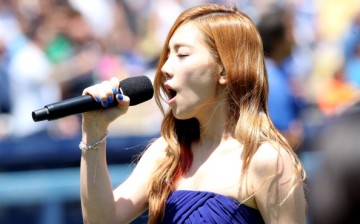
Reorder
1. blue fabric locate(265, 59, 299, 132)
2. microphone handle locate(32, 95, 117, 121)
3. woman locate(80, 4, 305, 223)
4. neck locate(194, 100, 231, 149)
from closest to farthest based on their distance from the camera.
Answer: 1. microphone handle locate(32, 95, 117, 121)
2. woman locate(80, 4, 305, 223)
3. neck locate(194, 100, 231, 149)
4. blue fabric locate(265, 59, 299, 132)

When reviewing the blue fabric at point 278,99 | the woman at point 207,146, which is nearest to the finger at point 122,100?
the woman at point 207,146

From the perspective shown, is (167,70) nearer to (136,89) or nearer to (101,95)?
(136,89)

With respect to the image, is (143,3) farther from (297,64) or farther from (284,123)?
(284,123)

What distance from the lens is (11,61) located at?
952cm

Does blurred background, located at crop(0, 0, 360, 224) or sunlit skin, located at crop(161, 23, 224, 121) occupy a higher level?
sunlit skin, located at crop(161, 23, 224, 121)

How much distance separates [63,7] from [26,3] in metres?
0.73

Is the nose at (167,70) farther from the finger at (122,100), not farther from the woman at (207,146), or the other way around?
the finger at (122,100)

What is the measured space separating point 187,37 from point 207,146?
0.42 m

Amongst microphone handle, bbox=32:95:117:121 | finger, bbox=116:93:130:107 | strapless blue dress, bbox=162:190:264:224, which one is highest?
microphone handle, bbox=32:95:117:121

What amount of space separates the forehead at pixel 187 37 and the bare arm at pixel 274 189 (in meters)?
0.48

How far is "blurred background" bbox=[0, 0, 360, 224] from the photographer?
297 inches

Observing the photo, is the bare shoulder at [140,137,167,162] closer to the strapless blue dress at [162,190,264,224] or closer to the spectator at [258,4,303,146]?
the strapless blue dress at [162,190,264,224]

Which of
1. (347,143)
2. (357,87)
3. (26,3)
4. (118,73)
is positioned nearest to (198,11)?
(347,143)

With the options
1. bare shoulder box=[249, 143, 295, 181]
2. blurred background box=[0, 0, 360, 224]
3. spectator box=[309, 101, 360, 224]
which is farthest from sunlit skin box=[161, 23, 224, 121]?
blurred background box=[0, 0, 360, 224]
